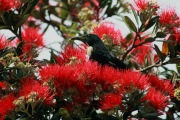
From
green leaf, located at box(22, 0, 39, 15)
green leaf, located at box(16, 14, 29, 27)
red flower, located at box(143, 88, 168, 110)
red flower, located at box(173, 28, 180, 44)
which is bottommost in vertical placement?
red flower, located at box(143, 88, 168, 110)

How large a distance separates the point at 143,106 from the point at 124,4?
173 cm

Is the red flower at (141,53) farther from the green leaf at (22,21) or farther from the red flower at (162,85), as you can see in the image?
the green leaf at (22,21)

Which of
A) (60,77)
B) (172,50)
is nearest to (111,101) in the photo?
(60,77)

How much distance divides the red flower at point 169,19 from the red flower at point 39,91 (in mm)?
878

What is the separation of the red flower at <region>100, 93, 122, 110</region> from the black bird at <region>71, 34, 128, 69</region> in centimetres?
49

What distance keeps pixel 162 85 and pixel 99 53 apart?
492 millimetres

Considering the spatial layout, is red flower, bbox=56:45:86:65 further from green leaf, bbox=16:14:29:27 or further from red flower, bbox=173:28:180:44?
red flower, bbox=173:28:180:44

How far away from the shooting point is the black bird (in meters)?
3.95

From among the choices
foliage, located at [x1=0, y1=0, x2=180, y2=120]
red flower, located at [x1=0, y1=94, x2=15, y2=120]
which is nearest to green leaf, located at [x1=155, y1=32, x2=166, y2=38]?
foliage, located at [x1=0, y1=0, x2=180, y2=120]

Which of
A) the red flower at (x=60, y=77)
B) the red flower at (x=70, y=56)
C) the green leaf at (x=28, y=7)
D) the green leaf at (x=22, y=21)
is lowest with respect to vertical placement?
the red flower at (x=60, y=77)

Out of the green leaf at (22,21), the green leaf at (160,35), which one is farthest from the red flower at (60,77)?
the green leaf at (160,35)

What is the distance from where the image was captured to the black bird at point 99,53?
395 cm

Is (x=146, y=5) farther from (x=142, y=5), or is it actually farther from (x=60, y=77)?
(x=60, y=77)

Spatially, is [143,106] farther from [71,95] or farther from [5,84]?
[5,84]
